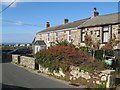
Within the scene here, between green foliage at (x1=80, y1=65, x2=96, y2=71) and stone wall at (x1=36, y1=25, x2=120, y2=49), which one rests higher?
stone wall at (x1=36, y1=25, x2=120, y2=49)

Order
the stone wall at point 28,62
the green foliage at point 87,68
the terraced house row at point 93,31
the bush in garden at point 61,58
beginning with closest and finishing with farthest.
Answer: the green foliage at point 87,68
the bush in garden at point 61,58
the stone wall at point 28,62
the terraced house row at point 93,31

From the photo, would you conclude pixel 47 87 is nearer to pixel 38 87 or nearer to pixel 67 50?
pixel 38 87

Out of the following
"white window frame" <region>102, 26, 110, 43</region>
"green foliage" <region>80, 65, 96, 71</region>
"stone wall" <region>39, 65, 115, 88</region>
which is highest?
"white window frame" <region>102, 26, 110, 43</region>

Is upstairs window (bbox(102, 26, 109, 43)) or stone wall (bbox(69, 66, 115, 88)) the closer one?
stone wall (bbox(69, 66, 115, 88))

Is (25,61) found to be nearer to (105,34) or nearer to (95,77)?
(105,34)

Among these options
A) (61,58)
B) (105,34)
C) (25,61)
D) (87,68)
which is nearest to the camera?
(87,68)

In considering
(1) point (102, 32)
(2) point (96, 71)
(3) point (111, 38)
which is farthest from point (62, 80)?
(1) point (102, 32)

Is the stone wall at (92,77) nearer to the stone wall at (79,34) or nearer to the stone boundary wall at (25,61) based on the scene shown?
the stone boundary wall at (25,61)

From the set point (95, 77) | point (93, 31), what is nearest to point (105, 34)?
point (93, 31)

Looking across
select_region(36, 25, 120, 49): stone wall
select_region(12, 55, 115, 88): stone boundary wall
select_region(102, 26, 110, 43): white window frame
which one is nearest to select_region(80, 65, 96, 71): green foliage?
select_region(12, 55, 115, 88): stone boundary wall

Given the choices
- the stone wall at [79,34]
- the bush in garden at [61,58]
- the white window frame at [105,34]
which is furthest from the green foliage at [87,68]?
the white window frame at [105,34]

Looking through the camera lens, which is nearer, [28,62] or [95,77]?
[95,77]

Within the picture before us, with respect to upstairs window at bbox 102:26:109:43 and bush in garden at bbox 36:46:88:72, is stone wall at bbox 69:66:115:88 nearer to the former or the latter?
bush in garden at bbox 36:46:88:72

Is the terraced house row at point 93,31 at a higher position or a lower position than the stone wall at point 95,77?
higher
